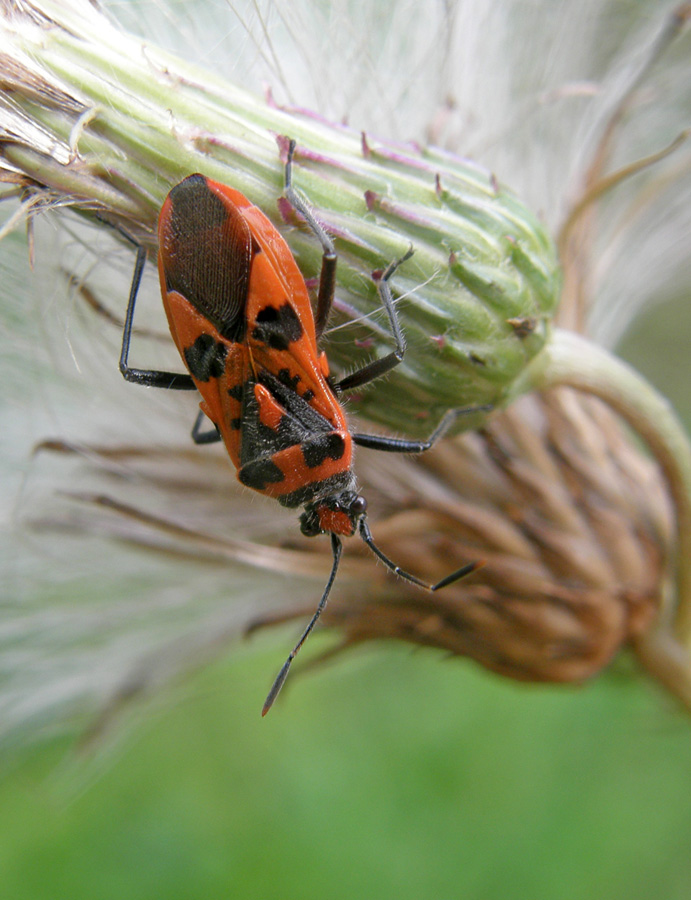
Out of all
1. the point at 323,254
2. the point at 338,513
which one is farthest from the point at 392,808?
the point at 323,254

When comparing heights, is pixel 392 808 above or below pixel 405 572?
below

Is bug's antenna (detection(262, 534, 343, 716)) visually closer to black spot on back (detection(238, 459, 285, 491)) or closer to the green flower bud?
black spot on back (detection(238, 459, 285, 491))

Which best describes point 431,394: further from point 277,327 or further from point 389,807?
point 389,807

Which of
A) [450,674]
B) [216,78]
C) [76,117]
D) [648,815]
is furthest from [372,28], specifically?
[648,815]

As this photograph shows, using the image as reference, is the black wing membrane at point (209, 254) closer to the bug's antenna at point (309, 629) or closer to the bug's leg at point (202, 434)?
the bug's leg at point (202, 434)

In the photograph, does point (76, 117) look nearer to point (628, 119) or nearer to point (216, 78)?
point (216, 78)
